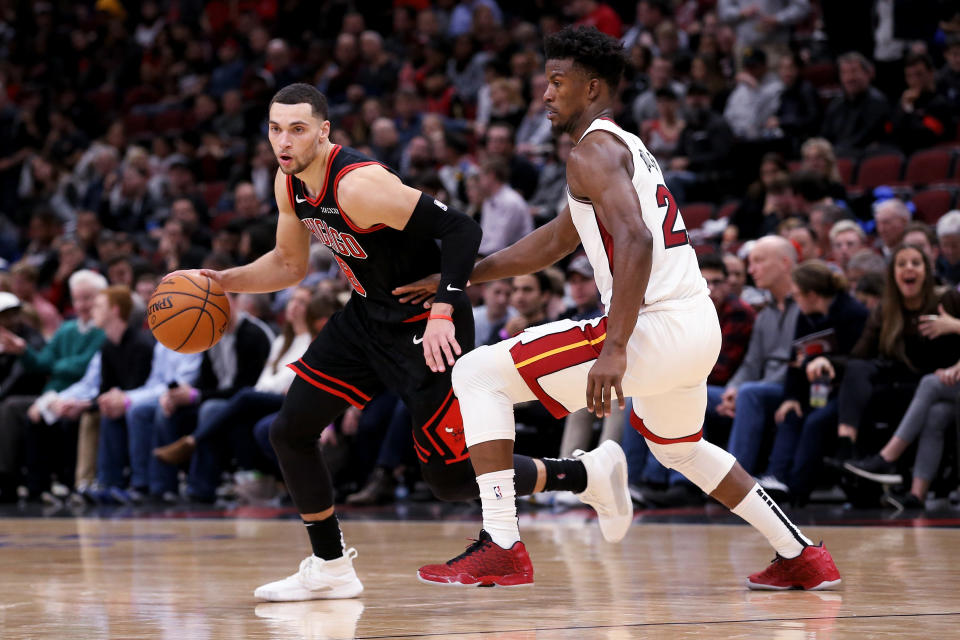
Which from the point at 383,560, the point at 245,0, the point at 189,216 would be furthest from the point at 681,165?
the point at 245,0

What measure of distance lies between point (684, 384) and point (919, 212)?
628cm

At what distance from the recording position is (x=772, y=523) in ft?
13.6

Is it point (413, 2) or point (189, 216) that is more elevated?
point (413, 2)

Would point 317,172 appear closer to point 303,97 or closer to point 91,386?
point 303,97

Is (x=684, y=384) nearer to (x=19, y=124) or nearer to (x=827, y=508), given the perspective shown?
(x=827, y=508)

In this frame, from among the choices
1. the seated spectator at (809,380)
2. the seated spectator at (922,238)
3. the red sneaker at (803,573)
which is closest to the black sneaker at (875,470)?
the seated spectator at (809,380)

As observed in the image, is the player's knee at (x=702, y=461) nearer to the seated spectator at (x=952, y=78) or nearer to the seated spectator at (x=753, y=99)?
the seated spectator at (x=952, y=78)

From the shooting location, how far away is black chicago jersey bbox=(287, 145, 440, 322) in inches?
168


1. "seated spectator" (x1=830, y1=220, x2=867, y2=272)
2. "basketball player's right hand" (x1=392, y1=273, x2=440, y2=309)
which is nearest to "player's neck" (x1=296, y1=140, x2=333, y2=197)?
"basketball player's right hand" (x1=392, y1=273, x2=440, y2=309)

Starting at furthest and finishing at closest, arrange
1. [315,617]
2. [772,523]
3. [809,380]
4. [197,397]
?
[197,397] < [809,380] < [772,523] < [315,617]

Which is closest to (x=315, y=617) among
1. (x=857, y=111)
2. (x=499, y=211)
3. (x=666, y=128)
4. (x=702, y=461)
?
(x=702, y=461)

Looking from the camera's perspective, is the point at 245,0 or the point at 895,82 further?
the point at 245,0

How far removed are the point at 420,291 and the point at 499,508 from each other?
0.85 metres

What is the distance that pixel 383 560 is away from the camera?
211 inches
